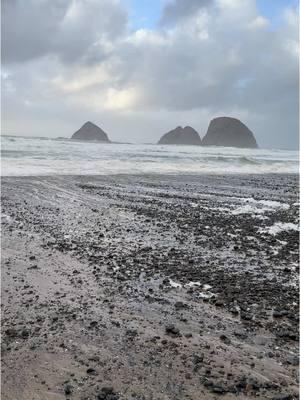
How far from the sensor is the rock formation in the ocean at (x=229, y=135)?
615 ft

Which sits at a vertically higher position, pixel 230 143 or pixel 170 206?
pixel 230 143

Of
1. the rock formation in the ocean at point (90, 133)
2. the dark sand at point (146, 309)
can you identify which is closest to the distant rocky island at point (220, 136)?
the rock formation in the ocean at point (90, 133)

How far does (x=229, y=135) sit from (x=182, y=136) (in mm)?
22055

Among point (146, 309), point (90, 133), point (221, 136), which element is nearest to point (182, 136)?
point (221, 136)

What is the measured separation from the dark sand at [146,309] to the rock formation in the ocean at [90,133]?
153 m

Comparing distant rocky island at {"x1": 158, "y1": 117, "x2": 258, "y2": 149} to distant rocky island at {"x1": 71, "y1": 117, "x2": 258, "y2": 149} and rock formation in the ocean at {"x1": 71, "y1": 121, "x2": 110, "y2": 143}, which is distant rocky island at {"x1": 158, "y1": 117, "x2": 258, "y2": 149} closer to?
distant rocky island at {"x1": 71, "y1": 117, "x2": 258, "y2": 149}

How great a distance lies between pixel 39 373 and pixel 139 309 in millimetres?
1821

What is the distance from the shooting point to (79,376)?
3885mm

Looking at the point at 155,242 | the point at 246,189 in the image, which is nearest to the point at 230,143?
the point at 246,189

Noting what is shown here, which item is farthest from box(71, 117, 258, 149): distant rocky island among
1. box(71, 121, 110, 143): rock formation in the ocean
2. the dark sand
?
the dark sand

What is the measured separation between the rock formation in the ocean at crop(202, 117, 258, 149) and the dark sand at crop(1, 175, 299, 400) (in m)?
178

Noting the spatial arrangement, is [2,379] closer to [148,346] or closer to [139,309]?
[148,346]

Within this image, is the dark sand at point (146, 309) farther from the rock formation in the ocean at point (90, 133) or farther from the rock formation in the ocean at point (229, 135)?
the rock formation in the ocean at point (229, 135)

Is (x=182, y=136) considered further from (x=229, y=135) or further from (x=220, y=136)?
(x=229, y=135)
